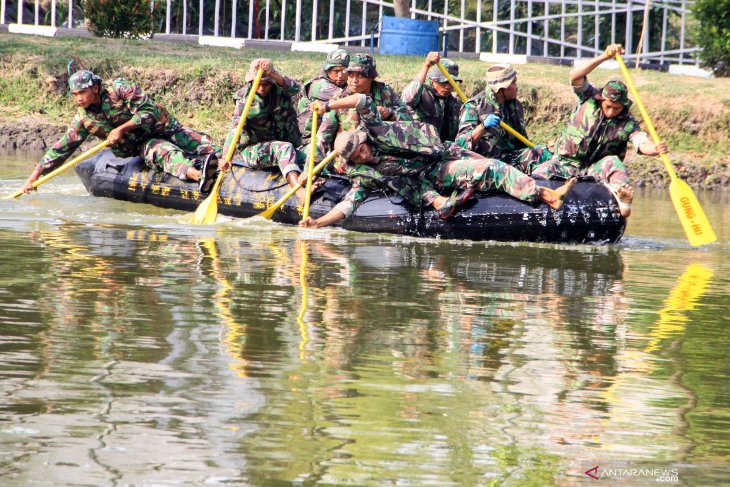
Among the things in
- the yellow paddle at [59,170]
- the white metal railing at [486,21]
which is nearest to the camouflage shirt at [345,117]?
the yellow paddle at [59,170]

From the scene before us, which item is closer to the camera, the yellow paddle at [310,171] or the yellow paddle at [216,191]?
the yellow paddle at [310,171]

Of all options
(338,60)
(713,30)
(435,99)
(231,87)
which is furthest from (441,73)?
(713,30)

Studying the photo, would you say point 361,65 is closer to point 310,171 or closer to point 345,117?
point 345,117

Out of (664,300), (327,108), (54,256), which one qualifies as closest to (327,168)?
(327,108)

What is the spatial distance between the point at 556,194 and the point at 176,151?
3.99m

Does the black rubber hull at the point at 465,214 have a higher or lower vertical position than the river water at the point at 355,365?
higher

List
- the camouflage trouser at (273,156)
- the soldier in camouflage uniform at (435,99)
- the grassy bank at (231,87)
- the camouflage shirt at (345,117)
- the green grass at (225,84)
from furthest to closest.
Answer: the green grass at (225,84) < the grassy bank at (231,87) < the soldier in camouflage uniform at (435,99) < the camouflage trouser at (273,156) < the camouflage shirt at (345,117)

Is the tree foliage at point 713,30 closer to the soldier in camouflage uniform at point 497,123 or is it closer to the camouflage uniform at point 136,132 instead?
the soldier in camouflage uniform at point 497,123

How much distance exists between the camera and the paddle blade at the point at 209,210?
11.6 m

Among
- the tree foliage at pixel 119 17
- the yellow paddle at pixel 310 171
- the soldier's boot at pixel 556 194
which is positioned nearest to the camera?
the soldier's boot at pixel 556 194

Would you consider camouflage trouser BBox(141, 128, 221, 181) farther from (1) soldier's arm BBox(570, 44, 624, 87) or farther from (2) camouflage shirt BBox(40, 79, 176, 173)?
(1) soldier's arm BBox(570, 44, 624, 87)

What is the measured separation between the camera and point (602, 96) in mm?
10805

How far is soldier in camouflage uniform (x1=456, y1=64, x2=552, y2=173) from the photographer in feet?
38.2

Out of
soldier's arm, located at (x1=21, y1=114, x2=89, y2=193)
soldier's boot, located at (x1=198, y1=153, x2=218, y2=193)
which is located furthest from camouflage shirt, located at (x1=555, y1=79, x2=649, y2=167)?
soldier's arm, located at (x1=21, y1=114, x2=89, y2=193)
